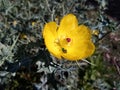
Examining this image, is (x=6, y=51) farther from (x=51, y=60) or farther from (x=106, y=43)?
(x=106, y=43)

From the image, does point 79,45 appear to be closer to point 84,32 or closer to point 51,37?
point 84,32

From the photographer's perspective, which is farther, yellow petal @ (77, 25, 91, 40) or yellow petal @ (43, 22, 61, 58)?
yellow petal @ (77, 25, 91, 40)

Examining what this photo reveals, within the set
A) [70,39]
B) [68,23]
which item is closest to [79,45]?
[70,39]

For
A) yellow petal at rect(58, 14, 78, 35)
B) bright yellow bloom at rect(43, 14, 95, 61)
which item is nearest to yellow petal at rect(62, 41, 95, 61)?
bright yellow bloom at rect(43, 14, 95, 61)

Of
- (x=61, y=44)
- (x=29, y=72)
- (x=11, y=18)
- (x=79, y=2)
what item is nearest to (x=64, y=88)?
(x=29, y=72)

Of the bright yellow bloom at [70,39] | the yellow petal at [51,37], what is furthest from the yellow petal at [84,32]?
the yellow petal at [51,37]

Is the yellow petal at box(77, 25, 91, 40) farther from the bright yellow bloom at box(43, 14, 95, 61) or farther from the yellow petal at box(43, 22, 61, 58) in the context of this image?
the yellow petal at box(43, 22, 61, 58)

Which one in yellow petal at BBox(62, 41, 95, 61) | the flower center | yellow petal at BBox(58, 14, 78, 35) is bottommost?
yellow petal at BBox(62, 41, 95, 61)

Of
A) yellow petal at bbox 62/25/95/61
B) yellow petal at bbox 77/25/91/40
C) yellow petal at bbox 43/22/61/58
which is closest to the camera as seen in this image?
yellow petal at bbox 43/22/61/58
